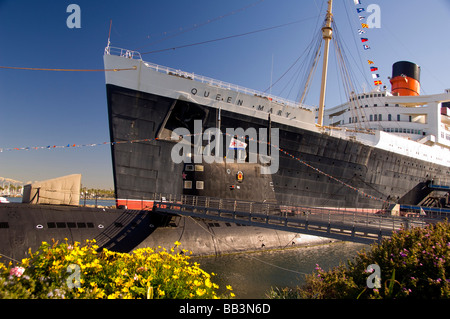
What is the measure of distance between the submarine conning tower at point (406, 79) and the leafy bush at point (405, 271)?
39.0 metres

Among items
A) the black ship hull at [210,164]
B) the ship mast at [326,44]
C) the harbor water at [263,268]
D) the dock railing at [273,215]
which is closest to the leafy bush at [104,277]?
the dock railing at [273,215]

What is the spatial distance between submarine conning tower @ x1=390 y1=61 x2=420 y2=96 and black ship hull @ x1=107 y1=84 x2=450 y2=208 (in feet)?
72.9

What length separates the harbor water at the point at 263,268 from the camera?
13.3m

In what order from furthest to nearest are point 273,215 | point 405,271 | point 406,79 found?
1. point 406,79
2. point 273,215
3. point 405,271

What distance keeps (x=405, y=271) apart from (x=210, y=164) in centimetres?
1123

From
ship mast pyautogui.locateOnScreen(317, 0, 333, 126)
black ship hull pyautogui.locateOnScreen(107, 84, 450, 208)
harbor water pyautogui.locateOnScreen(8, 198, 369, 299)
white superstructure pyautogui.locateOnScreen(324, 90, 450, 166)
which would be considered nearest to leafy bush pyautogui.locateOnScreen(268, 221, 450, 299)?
harbor water pyautogui.locateOnScreen(8, 198, 369, 299)

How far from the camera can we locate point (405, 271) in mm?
6410

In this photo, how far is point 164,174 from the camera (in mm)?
17484

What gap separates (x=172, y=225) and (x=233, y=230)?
178 inches

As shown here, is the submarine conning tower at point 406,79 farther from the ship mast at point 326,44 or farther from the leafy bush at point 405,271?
the leafy bush at point 405,271

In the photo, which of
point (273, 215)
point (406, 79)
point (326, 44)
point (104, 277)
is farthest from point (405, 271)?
point (406, 79)

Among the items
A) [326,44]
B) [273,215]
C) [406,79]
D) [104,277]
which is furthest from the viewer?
[406,79]

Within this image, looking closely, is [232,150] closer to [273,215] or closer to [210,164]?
[210,164]
